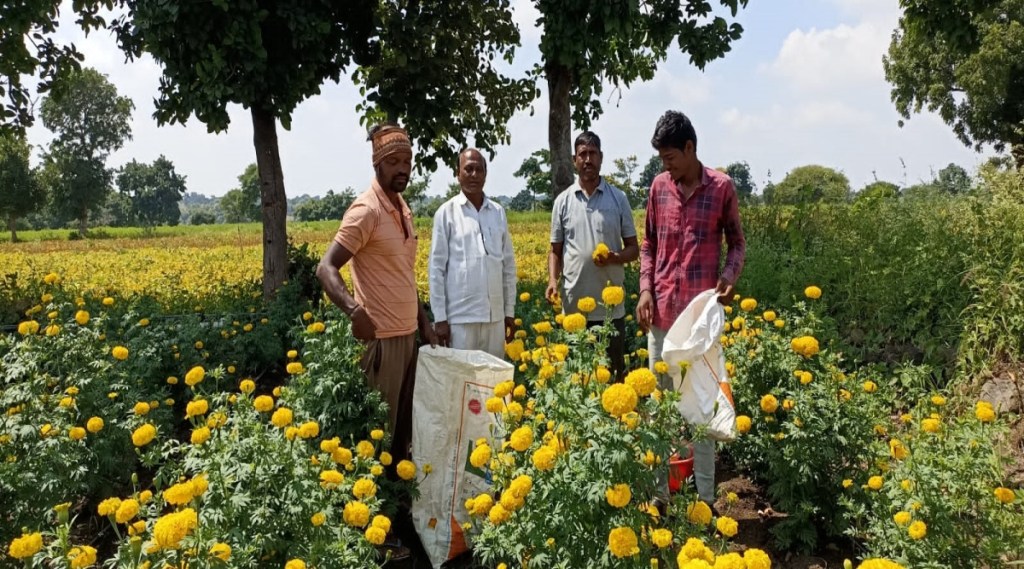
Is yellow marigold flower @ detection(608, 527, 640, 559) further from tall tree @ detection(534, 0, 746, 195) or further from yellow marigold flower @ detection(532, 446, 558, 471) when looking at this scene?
tall tree @ detection(534, 0, 746, 195)

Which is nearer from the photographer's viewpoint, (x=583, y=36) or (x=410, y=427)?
Result: (x=410, y=427)

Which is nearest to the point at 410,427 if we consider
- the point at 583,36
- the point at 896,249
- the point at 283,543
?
the point at 283,543

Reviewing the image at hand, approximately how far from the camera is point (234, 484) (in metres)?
2.43

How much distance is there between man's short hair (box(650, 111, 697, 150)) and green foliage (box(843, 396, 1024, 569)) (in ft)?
4.85

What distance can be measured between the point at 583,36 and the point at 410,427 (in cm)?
387

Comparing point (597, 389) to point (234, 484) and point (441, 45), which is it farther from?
point (441, 45)

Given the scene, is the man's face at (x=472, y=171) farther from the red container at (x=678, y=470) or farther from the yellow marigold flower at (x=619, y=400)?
the yellow marigold flower at (x=619, y=400)

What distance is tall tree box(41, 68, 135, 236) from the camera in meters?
53.7

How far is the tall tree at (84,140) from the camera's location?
53.7 m

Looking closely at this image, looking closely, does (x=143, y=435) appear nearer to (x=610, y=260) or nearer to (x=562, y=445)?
(x=562, y=445)

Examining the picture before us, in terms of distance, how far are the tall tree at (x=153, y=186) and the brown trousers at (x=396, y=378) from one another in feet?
315

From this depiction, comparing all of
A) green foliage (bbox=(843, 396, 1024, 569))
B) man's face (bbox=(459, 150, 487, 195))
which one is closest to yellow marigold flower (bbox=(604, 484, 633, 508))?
green foliage (bbox=(843, 396, 1024, 569))

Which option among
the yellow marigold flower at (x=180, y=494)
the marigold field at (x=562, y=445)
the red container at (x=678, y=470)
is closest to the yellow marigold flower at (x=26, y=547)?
the marigold field at (x=562, y=445)

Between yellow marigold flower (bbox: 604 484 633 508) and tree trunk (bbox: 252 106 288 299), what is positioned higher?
tree trunk (bbox: 252 106 288 299)
